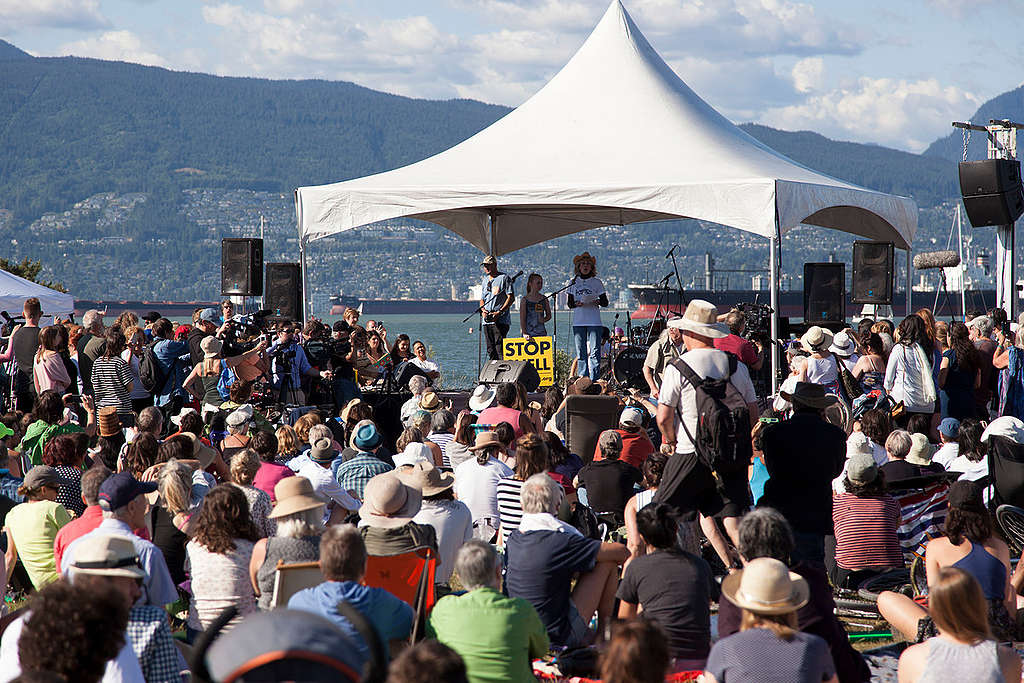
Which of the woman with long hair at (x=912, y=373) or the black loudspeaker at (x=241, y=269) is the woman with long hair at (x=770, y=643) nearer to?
the woman with long hair at (x=912, y=373)

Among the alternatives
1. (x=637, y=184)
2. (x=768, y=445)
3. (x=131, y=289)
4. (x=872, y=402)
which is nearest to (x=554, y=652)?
(x=768, y=445)

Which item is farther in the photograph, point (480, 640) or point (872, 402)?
point (872, 402)

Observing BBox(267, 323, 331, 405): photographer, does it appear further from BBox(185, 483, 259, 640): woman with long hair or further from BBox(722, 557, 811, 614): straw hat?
BBox(722, 557, 811, 614): straw hat

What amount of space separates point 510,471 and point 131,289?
19417 centimetres

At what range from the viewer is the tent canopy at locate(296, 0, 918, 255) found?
917 centimetres

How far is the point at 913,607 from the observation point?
450 centimetres

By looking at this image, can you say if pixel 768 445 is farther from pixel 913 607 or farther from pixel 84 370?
pixel 84 370

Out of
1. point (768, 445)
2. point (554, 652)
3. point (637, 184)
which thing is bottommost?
point (554, 652)

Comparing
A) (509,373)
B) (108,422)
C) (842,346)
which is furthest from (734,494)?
(509,373)

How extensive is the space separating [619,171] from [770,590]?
6992 mm

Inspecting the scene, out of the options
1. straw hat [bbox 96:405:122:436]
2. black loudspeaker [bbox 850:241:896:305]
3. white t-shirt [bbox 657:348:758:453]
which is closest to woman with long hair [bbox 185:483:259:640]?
white t-shirt [bbox 657:348:758:453]

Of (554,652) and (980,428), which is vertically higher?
(980,428)

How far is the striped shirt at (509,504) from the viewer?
5.41 metres

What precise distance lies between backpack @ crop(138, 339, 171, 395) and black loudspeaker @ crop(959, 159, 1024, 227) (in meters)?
9.57
